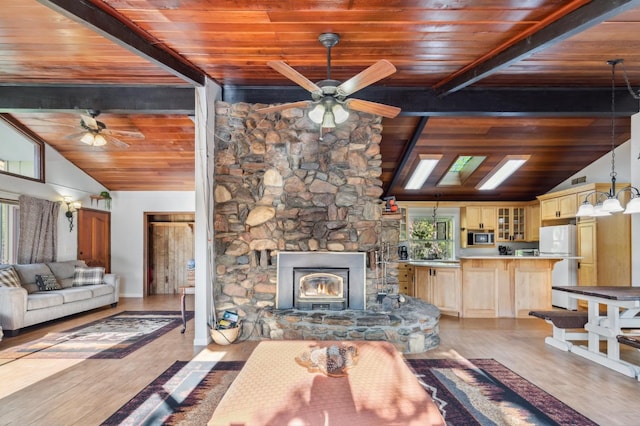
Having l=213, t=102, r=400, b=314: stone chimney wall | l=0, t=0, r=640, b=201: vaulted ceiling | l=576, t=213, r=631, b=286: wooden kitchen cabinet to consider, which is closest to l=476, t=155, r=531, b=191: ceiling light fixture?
l=0, t=0, r=640, b=201: vaulted ceiling

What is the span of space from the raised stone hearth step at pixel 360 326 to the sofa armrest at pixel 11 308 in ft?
10.6

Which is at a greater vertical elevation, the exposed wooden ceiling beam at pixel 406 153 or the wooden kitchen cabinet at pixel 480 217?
the exposed wooden ceiling beam at pixel 406 153

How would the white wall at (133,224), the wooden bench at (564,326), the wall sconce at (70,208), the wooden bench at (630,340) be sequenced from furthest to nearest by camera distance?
the white wall at (133,224)
the wall sconce at (70,208)
the wooden bench at (564,326)
the wooden bench at (630,340)

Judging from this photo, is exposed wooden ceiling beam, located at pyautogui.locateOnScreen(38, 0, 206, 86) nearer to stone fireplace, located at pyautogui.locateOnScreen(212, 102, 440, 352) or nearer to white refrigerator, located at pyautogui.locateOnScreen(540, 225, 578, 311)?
stone fireplace, located at pyautogui.locateOnScreen(212, 102, 440, 352)

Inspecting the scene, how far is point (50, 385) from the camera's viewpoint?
10.1ft

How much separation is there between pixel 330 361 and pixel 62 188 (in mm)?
6440

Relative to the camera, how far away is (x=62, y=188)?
648cm

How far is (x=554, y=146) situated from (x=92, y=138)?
7005 millimetres

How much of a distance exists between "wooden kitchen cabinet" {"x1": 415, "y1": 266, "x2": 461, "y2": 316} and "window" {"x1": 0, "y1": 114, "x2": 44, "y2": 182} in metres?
6.72

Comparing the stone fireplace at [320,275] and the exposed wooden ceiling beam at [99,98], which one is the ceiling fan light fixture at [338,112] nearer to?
the stone fireplace at [320,275]

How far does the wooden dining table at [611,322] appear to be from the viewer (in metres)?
3.34

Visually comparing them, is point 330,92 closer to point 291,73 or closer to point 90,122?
point 291,73

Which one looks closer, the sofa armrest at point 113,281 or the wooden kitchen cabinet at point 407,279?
the sofa armrest at point 113,281

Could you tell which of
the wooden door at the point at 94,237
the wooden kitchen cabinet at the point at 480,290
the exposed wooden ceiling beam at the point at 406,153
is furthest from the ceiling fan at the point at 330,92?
the wooden door at the point at 94,237
